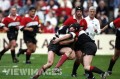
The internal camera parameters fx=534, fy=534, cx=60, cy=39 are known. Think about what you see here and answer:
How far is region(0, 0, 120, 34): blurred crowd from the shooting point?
28875 mm

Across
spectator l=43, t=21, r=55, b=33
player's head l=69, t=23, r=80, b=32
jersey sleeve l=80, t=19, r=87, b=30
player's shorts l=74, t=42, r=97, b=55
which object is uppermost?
player's head l=69, t=23, r=80, b=32

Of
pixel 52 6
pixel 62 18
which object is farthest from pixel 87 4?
pixel 52 6

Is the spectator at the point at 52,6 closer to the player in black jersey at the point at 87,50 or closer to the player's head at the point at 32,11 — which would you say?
the player's head at the point at 32,11

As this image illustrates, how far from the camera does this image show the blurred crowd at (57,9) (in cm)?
2888

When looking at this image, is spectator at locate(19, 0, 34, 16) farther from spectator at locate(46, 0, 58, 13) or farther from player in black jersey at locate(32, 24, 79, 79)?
player in black jersey at locate(32, 24, 79, 79)

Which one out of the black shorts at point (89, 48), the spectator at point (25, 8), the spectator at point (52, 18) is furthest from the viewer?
the spectator at point (25, 8)

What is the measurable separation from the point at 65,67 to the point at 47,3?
1065 centimetres

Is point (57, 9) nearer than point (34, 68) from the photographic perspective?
No

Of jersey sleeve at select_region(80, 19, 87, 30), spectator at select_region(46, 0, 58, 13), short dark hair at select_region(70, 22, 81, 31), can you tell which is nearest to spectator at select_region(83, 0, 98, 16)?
spectator at select_region(46, 0, 58, 13)

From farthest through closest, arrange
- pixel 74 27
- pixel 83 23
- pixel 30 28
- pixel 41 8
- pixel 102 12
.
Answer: pixel 41 8, pixel 102 12, pixel 30 28, pixel 83 23, pixel 74 27

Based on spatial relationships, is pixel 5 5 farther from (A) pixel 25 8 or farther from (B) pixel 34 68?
(B) pixel 34 68

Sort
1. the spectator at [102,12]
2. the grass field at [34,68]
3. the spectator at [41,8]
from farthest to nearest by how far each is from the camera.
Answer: the spectator at [41,8] < the spectator at [102,12] < the grass field at [34,68]

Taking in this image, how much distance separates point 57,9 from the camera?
98.7 feet

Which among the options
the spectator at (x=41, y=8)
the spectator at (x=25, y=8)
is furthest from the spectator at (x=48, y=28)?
the spectator at (x=25, y=8)
